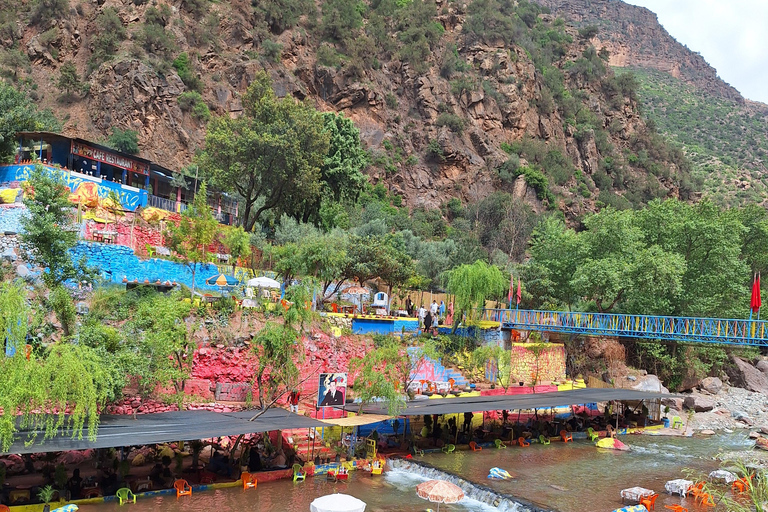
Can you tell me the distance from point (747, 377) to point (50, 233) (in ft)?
158

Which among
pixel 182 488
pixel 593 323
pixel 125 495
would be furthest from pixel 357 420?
pixel 593 323

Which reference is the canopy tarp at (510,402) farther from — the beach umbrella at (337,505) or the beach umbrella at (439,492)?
the beach umbrella at (337,505)

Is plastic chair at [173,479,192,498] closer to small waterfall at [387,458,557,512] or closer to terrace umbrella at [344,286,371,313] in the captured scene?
small waterfall at [387,458,557,512]

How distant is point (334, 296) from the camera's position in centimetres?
3950

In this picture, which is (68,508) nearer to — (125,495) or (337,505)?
(125,495)

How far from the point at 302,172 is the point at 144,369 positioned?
2569 centimetres

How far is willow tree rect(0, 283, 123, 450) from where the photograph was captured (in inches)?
620

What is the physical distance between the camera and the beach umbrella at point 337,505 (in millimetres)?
14820

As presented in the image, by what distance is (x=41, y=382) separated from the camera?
16.1 metres

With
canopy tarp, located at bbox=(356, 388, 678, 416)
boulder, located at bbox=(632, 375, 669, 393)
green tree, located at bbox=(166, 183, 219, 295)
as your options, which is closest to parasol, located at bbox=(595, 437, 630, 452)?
canopy tarp, located at bbox=(356, 388, 678, 416)

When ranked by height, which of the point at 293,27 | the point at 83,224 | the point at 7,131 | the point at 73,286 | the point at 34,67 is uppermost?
the point at 293,27

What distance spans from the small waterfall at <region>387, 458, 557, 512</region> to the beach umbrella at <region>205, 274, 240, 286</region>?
A: 13544mm

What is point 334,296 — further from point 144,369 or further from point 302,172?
point 144,369

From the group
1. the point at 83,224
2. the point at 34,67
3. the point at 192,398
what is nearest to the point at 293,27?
the point at 34,67
